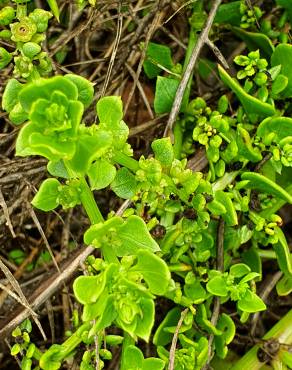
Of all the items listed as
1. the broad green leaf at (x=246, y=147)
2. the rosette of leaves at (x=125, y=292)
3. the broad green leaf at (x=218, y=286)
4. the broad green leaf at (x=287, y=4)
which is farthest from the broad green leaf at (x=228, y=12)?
Answer: the rosette of leaves at (x=125, y=292)

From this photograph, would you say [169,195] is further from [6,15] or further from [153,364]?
[6,15]

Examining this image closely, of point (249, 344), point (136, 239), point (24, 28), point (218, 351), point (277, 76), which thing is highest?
point (24, 28)

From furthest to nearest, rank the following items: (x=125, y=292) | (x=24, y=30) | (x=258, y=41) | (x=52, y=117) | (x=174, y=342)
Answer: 1. (x=258, y=41)
2. (x=174, y=342)
3. (x=24, y=30)
4. (x=125, y=292)
5. (x=52, y=117)

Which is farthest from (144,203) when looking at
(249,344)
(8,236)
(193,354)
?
(249,344)

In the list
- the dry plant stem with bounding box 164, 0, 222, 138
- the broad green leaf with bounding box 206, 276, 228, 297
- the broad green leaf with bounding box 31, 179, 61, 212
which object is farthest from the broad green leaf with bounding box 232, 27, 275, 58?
the broad green leaf with bounding box 31, 179, 61, 212

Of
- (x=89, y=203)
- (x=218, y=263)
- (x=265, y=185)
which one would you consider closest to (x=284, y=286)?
(x=218, y=263)

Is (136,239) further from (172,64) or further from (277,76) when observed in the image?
(172,64)

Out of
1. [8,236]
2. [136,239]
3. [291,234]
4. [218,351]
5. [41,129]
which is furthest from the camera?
[291,234]
